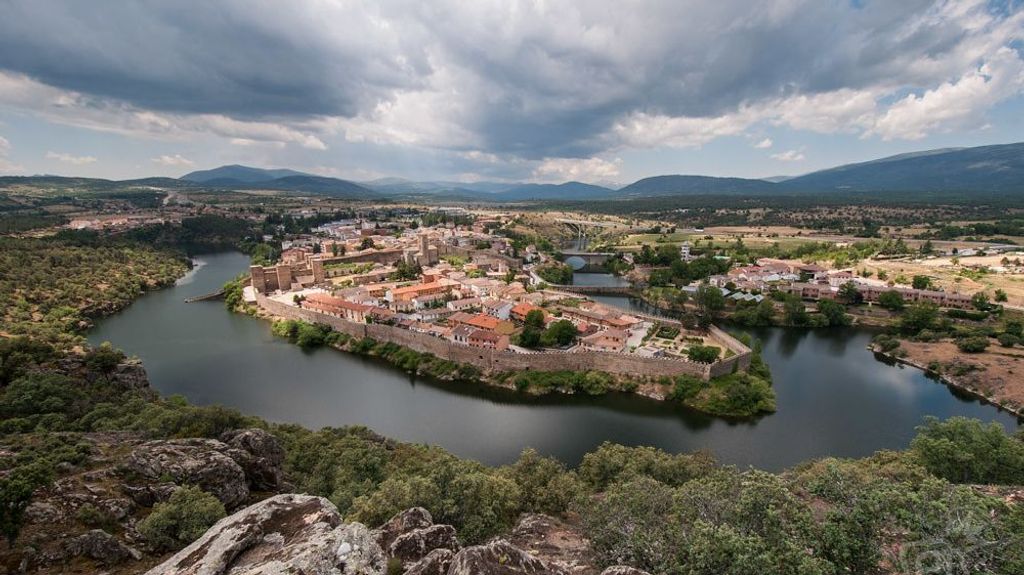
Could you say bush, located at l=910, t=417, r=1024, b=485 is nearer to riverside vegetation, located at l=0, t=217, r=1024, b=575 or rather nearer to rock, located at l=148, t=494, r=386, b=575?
riverside vegetation, located at l=0, t=217, r=1024, b=575

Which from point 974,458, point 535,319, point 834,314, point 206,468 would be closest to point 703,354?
point 535,319

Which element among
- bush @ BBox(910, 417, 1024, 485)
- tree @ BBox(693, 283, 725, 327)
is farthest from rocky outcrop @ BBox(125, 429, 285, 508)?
tree @ BBox(693, 283, 725, 327)

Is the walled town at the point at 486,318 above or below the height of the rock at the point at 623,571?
below

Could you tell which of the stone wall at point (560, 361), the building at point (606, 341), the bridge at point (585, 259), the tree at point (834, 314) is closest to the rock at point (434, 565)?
the stone wall at point (560, 361)

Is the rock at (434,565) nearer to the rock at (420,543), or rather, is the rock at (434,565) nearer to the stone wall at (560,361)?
the rock at (420,543)

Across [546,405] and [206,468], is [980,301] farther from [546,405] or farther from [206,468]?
[206,468]

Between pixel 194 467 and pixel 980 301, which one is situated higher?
pixel 194 467

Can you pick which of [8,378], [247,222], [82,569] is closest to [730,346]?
[82,569]
